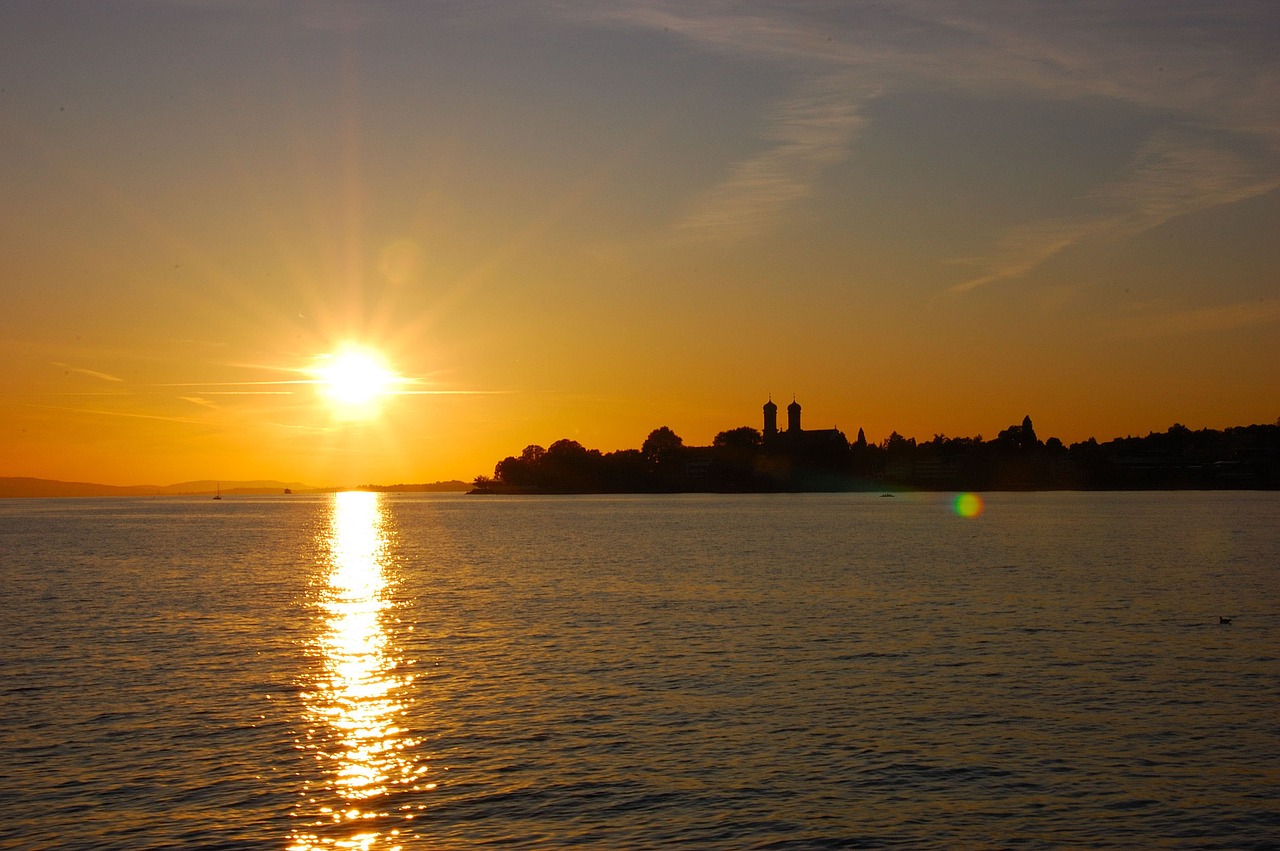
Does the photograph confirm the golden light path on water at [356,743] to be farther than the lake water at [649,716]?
No

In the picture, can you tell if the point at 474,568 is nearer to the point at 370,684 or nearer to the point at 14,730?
the point at 370,684

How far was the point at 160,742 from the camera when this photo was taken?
29453 mm

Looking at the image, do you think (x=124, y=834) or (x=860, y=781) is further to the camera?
(x=860, y=781)

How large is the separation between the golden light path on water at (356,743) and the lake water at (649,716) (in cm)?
13

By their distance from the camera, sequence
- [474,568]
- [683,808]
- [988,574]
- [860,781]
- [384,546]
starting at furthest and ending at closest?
[384,546]
[474,568]
[988,574]
[860,781]
[683,808]

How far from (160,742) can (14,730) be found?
4.80m

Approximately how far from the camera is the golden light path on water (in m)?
22.6

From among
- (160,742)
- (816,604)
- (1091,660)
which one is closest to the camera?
(160,742)

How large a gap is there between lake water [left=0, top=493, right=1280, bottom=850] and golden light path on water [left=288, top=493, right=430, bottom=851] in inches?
5.1

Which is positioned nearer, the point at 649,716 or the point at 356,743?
the point at 356,743

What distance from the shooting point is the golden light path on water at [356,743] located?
22.6 meters

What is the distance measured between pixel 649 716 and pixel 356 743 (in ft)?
26.6

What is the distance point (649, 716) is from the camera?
32344 millimetres

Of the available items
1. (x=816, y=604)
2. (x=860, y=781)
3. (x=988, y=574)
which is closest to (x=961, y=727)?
(x=860, y=781)
